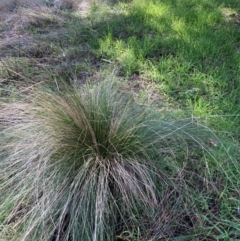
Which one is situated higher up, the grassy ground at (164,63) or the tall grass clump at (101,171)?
the tall grass clump at (101,171)

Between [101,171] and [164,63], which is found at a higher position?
[101,171]

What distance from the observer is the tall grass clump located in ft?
4.48

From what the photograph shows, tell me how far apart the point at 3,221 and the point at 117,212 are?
0.50 m

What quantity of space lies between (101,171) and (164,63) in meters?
1.47

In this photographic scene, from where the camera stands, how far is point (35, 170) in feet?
4.89

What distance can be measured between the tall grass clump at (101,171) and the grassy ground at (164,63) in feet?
0.06

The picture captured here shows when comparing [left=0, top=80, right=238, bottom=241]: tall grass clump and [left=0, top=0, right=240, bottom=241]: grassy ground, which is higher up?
[left=0, top=80, right=238, bottom=241]: tall grass clump

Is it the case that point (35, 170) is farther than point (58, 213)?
Yes

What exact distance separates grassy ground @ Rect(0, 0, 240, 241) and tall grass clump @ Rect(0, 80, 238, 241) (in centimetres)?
2

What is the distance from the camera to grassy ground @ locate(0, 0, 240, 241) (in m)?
1.46

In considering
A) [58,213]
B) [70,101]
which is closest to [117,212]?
[58,213]

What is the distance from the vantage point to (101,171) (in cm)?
144

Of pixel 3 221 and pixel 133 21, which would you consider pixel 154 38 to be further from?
pixel 3 221

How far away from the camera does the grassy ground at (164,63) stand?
1457mm
